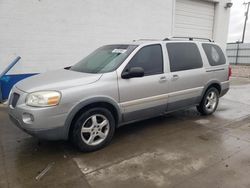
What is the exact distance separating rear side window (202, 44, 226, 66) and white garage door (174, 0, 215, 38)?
4655 millimetres

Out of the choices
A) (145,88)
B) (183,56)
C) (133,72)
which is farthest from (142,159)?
(183,56)

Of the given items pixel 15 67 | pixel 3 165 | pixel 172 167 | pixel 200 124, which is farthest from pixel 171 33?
pixel 3 165

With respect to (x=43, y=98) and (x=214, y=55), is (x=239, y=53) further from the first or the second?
(x=43, y=98)

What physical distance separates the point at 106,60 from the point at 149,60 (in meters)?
0.79

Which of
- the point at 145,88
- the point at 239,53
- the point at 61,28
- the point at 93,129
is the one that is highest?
the point at 61,28

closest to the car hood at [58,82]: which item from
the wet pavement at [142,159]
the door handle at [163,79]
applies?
the wet pavement at [142,159]

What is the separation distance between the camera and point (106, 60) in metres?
3.96

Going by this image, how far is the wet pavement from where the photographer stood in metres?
2.75

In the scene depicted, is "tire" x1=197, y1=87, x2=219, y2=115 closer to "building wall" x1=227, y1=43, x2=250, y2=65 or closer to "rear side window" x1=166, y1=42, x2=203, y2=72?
"rear side window" x1=166, y1=42, x2=203, y2=72

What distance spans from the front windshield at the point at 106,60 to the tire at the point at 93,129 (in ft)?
2.43

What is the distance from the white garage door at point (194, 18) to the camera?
969 cm

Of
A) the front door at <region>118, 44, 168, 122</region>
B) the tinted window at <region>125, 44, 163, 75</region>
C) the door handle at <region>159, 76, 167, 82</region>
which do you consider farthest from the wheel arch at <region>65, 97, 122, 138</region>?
the door handle at <region>159, 76, 167, 82</region>

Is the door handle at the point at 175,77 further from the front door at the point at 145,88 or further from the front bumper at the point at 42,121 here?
the front bumper at the point at 42,121

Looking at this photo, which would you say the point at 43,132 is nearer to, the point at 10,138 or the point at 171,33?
the point at 10,138
